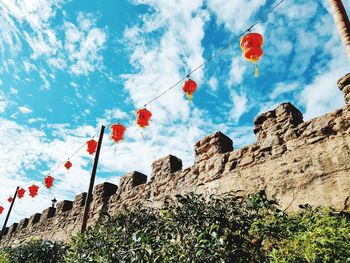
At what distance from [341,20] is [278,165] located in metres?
2.09

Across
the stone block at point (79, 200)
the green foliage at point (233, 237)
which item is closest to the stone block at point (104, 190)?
the stone block at point (79, 200)

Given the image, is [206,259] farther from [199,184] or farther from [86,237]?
[86,237]

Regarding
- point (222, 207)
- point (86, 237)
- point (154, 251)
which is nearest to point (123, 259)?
point (154, 251)

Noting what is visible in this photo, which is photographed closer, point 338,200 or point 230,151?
point 338,200

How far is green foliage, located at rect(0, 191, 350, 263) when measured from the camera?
2545 millimetres

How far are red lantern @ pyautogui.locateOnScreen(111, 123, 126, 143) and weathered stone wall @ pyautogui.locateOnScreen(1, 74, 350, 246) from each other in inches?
42.0

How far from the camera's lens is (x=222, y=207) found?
381 centimetres

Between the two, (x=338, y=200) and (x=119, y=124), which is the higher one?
(x=119, y=124)

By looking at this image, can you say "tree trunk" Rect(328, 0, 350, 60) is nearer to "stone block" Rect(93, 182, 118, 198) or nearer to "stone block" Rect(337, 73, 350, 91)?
"stone block" Rect(337, 73, 350, 91)

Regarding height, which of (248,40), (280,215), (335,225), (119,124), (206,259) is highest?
(119,124)

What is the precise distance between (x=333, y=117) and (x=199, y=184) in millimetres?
2464

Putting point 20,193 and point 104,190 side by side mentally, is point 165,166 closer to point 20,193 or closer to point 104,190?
point 104,190

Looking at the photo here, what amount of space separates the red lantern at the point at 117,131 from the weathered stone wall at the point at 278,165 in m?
1.07

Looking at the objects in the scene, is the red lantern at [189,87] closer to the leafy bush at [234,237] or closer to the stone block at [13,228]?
the leafy bush at [234,237]
